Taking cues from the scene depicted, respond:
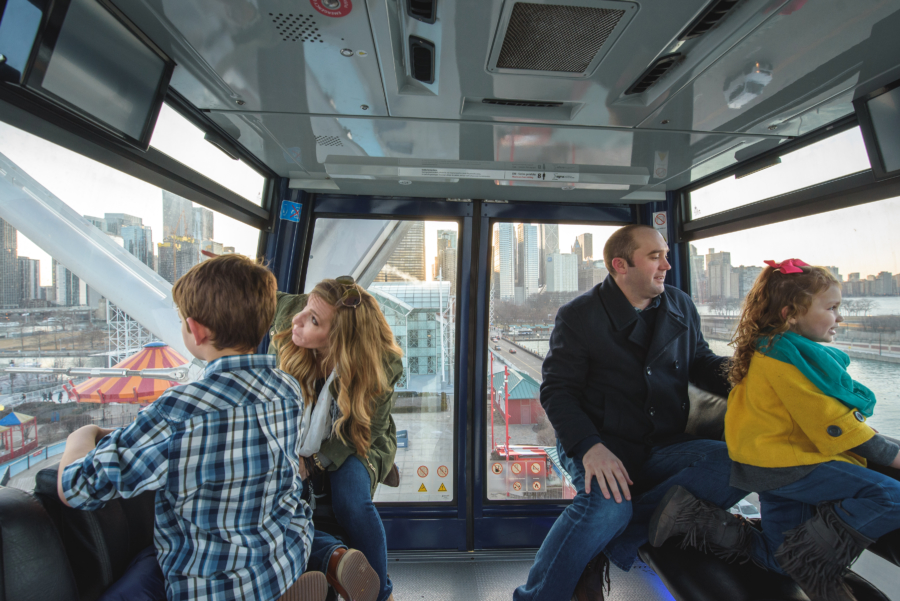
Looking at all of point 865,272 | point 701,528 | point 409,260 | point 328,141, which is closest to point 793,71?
point 865,272

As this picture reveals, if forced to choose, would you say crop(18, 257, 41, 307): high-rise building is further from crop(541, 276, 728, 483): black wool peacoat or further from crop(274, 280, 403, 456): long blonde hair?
crop(541, 276, 728, 483): black wool peacoat

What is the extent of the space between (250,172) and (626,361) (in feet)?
7.99

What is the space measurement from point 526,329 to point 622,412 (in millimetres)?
1393

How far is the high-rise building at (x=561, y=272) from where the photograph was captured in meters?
3.38

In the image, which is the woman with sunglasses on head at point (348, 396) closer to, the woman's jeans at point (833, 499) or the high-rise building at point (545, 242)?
the high-rise building at point (545, 242)

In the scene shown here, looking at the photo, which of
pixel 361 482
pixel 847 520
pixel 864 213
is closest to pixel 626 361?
pixel 847 520

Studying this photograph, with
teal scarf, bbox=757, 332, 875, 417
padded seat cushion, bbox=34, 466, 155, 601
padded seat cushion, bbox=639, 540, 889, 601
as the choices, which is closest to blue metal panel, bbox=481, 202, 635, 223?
teal scarf, bbox=757, 332, 875, 417

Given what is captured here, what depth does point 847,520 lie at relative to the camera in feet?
4.77

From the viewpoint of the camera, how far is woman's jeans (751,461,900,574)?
1418 millimetres

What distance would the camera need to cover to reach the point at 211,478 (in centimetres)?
119

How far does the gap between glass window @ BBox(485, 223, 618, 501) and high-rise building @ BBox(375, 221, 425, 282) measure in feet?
1.84

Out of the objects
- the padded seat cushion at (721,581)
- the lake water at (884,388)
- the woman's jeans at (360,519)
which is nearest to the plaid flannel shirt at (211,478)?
the woman's jeans at (360,519)

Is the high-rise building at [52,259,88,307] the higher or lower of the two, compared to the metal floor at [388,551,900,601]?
higher

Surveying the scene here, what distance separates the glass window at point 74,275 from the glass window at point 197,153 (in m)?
0.19
